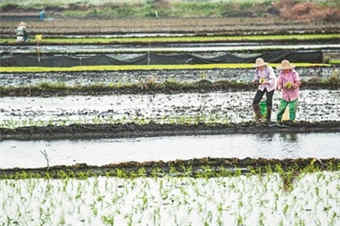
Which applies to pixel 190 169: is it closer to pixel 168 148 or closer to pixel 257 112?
pixel 168 148

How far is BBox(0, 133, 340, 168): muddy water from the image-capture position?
10039 mm

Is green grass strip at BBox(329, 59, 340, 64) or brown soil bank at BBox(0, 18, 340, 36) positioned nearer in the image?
green grass strip at BBox(329, 59, 340, 64)

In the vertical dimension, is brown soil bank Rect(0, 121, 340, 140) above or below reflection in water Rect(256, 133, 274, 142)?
above

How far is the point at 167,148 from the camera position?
10.6 metres

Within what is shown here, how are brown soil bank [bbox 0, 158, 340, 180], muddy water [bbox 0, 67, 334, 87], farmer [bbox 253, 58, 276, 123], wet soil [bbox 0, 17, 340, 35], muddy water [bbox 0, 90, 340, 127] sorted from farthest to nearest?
wet soil [bbox 0, 17, 340, 35], muddy water [bbox 0, 67, 334, 87], muddy water [bbox 0, 90, 340, 127], farmer [bbox 253, 58, 276, 123], brown soil bank [bbox 0, 158, 340, 180]

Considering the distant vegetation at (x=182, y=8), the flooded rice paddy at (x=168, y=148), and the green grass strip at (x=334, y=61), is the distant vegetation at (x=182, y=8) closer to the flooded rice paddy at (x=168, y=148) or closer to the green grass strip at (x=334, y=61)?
the green grass strip at (x=334, y=61)

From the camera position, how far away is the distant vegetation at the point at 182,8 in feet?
135

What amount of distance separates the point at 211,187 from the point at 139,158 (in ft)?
6.15

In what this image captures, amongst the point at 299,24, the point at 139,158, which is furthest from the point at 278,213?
the point at 299,24

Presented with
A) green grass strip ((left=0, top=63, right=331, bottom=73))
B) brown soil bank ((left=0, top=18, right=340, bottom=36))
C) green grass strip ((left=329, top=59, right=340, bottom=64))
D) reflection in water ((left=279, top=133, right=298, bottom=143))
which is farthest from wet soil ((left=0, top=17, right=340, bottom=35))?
reflection in water ((left=279, top=133, right=298, bottom=143))

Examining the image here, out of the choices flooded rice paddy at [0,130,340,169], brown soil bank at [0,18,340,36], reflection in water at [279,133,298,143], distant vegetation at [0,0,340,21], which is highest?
distant vegetation at [0,0,340,21]

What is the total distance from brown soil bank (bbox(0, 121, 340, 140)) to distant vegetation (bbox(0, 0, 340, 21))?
28.8 metres

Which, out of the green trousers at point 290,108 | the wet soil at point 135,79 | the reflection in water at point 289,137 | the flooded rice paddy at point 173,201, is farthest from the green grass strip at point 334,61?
the flooded rice paddy at point 173,201

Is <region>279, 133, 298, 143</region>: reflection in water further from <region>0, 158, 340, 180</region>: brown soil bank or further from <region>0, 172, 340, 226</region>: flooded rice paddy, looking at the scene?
<region>0, 172, 340, 226</region>: flooded rice paddy
